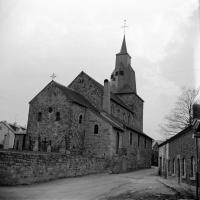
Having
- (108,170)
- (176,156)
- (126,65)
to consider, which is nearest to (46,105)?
(108,170)

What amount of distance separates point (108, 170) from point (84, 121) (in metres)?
6.71

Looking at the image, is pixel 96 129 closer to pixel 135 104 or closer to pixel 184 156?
pixel 184 156

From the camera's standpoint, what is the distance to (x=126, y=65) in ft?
162

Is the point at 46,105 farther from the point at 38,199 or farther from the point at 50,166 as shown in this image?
the point at 38,199

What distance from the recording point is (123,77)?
48.5 meters

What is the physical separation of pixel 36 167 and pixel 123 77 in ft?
110

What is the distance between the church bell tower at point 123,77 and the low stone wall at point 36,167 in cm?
2653

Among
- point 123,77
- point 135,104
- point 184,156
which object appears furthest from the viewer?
point 135,104

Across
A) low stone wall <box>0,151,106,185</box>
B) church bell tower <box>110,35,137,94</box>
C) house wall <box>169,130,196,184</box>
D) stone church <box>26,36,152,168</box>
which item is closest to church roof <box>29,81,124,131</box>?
stone church <box>26,36,152,168</box>

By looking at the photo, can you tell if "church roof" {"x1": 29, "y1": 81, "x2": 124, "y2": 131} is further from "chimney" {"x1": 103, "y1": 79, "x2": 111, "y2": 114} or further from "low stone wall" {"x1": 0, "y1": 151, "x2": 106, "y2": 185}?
"low stone wall" {"x1": 0, "y1": 151, "x2": 106, "y2": 185}

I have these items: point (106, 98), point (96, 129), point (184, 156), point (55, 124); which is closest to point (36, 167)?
point (184, 156)

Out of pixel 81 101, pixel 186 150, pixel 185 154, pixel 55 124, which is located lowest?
pixel 185 154

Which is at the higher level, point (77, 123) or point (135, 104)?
point (135, 104)

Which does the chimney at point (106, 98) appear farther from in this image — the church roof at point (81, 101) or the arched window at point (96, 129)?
the arched window at point (96, 129)
